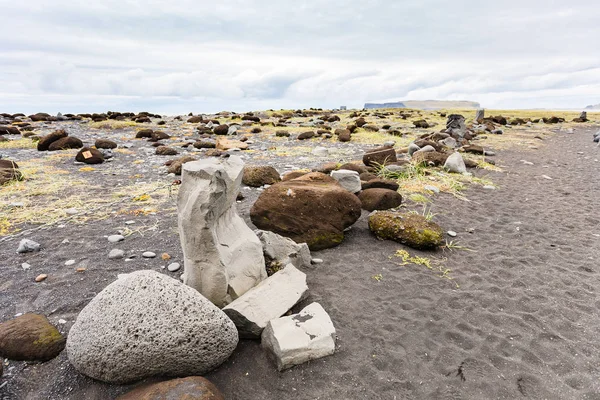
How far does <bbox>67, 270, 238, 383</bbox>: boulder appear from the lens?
2.59 metres

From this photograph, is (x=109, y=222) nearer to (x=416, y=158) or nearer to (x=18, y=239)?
(x=18, y=239)

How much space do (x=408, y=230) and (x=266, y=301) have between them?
2.48 meters

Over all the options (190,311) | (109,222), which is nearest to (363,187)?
(109,222)

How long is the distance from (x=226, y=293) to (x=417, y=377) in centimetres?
184

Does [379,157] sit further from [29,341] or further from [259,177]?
[29,341]

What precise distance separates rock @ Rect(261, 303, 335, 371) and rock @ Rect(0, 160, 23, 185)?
7684mm

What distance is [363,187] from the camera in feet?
23.5

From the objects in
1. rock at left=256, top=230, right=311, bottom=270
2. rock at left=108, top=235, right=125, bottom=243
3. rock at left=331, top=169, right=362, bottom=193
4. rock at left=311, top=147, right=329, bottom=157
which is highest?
rock at left=331, top=169, right=362, bottom=193

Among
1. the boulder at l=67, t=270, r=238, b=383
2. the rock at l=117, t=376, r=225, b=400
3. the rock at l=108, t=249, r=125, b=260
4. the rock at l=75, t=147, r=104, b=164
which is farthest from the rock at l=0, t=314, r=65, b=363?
the rock at l=75, t=147, r=104, b=164

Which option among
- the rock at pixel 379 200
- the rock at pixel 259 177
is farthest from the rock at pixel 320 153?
the rock at pixel 379 200

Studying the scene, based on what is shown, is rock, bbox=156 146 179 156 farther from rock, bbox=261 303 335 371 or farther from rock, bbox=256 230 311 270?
rock, bbox=261 303 335 371

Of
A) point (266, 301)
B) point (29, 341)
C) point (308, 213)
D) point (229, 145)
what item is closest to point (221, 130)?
point (229, 145)

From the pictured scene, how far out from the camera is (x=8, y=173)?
310 inches

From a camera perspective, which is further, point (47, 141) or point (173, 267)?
point (47, 141)
